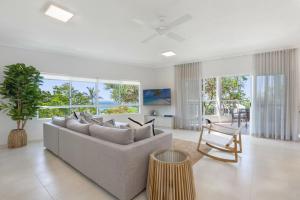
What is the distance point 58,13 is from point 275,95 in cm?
549

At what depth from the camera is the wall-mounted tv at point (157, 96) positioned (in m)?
6.32

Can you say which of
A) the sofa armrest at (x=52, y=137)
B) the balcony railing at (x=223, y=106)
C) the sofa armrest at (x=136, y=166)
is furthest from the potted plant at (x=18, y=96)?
the balcony railing at (x=223, y=106)

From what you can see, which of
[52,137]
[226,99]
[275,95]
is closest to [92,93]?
[52,137]

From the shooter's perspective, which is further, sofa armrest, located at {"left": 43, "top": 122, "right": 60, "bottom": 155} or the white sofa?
sofa armrest, located at {"left": 43, "top": 122, "right": 60, "bottom": 155}

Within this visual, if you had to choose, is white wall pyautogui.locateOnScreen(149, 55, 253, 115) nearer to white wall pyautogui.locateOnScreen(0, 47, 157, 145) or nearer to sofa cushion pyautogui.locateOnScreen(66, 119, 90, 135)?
white wall pyautogui.locateOnScreen(0, 47, 157, 145)

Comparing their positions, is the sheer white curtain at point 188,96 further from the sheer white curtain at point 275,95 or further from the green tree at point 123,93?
the green tree at point 123,93

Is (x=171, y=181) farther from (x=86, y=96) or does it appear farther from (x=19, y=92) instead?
(x=86, y=96)

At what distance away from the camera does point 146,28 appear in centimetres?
307

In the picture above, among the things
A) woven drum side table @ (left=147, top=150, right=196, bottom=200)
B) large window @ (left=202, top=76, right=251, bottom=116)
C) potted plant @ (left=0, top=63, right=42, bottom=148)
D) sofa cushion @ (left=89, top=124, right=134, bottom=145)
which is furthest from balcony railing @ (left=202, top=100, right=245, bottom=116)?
potted plant @ (left=0, top=63, right=42, bottom=148)

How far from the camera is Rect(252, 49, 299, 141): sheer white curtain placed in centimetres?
416

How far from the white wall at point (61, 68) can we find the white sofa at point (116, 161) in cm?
274

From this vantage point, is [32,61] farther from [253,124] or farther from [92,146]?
[253,124]

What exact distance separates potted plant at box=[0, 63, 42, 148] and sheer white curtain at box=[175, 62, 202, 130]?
4.59 metres

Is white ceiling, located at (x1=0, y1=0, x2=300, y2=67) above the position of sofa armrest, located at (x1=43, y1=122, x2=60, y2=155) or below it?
above
